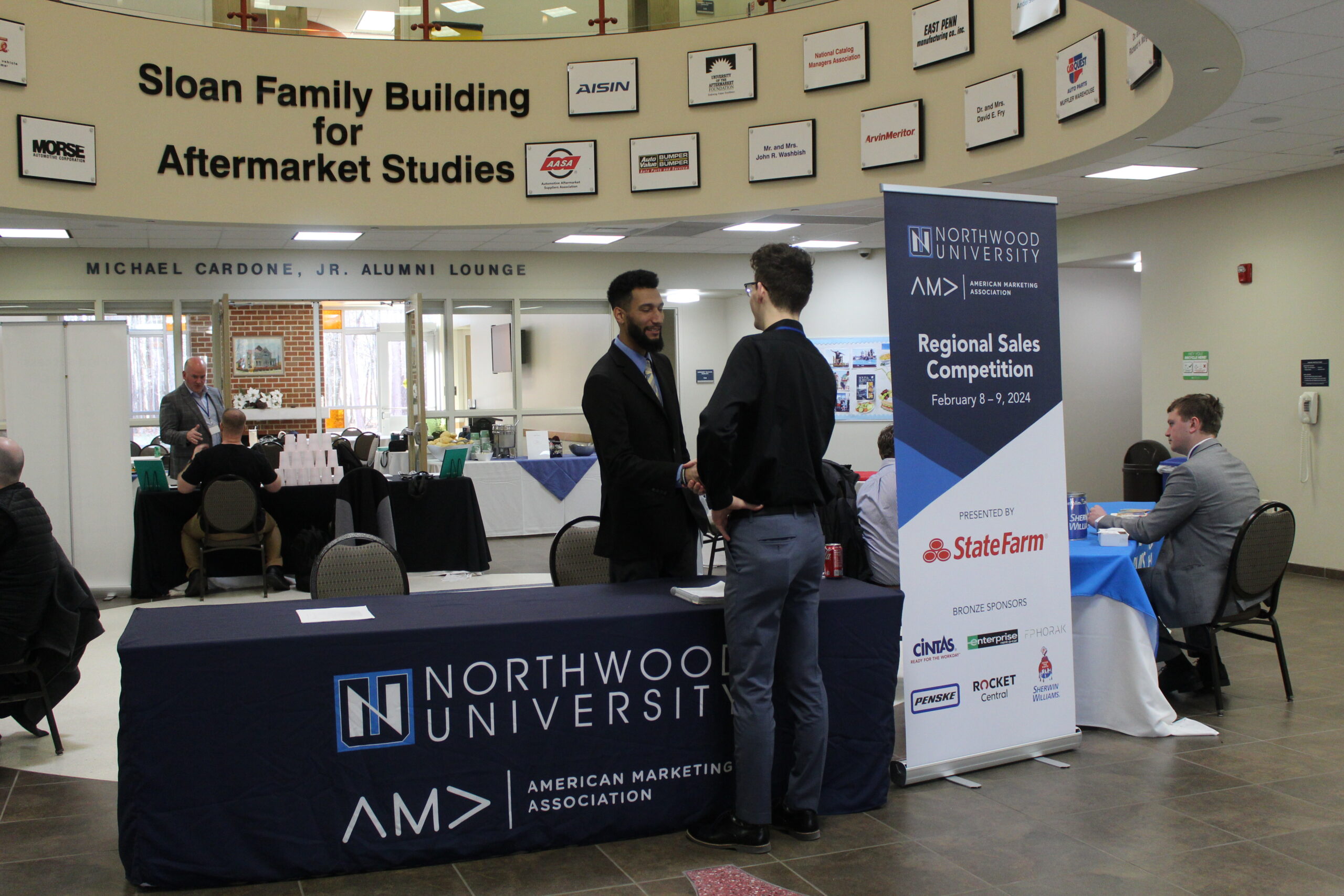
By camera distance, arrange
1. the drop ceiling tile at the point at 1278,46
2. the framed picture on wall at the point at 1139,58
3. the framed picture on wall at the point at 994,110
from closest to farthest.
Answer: the drop ceiling tile at the point at 1278,46
the framed picture on wall at the point at 1139,58
the framed picture on wall at the point at 994,110

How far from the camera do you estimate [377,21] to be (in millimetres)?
8992

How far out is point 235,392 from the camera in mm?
13125

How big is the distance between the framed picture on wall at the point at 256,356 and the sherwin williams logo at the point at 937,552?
37.4 feet

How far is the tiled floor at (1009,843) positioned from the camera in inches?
114

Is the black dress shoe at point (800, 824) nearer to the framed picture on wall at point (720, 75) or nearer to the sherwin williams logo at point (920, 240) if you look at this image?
the sherwin williams logo at point (920, 240)

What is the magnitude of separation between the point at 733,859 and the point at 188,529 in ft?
18.8

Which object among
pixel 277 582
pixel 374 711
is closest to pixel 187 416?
pixel 277 582

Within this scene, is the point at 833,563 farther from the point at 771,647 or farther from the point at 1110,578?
the point at 1110,578

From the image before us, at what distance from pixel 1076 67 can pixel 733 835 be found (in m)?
5.76

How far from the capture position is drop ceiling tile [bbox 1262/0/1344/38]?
4.38 m

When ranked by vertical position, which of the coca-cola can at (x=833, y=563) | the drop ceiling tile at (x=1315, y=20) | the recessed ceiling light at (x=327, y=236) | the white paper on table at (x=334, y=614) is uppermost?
the recessed ceiling light at (x=327, y=236)

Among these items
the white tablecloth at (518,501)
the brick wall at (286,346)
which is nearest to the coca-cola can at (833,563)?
the white tablecloth at (518,501)

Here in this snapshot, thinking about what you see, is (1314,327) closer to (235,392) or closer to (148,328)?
(235,392)

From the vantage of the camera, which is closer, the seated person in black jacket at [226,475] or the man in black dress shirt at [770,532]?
the man in black dress shirt at [770,532]
